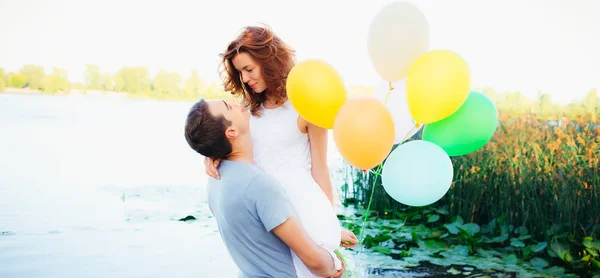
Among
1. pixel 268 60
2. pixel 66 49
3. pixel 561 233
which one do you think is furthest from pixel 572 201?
pixel 66 49

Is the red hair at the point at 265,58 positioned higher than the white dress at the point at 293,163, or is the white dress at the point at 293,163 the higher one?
the red hair at the point at 265,58

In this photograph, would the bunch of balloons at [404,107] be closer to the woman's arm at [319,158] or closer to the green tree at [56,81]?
the woman's arm at [319,158]

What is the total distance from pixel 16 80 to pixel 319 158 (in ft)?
104

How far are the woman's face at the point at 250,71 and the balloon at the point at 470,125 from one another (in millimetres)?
654

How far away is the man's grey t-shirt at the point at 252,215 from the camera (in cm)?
157

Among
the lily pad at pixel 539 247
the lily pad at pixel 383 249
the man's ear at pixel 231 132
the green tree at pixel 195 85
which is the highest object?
the man's ear at pixel 231 132

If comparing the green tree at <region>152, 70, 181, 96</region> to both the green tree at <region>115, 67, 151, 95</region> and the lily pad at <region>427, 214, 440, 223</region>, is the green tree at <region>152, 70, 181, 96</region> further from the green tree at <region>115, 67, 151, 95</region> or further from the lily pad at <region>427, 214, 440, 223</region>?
the lily pad at <region>427, 214, 440, 223</region>

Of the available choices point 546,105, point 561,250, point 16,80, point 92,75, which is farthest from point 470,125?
point 16,80

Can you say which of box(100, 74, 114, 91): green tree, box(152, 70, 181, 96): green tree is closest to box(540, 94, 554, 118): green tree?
box(152, 70, 181, 96): green tree

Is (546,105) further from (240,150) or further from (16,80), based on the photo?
(16,80)

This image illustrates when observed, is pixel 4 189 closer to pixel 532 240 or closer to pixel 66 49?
pixel 532 240

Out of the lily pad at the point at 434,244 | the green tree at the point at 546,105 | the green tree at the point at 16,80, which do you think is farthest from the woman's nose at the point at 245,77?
the green tree at the point at 16,80

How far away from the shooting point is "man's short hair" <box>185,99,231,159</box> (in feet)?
5.33

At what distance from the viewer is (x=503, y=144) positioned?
14.9 ft
